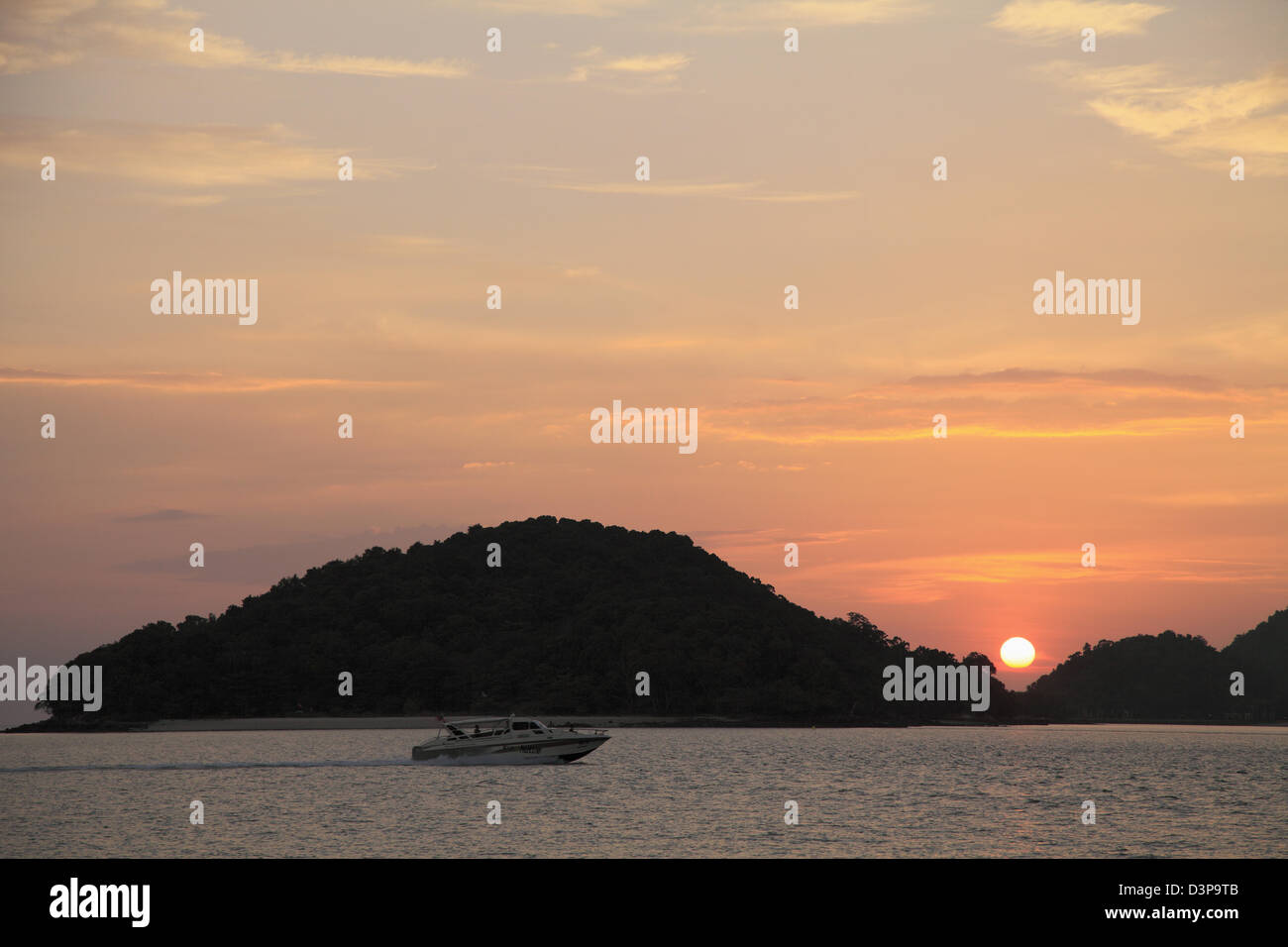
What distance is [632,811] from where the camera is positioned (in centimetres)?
7981

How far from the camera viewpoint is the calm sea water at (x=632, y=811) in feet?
206

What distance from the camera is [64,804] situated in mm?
87312
